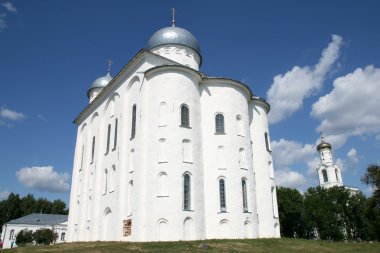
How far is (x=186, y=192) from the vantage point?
21.6 meters

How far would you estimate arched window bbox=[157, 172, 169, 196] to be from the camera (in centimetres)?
2097

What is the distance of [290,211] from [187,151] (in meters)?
26.1

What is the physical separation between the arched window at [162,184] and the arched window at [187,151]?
1874mm

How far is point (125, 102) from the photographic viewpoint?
26.6 metres

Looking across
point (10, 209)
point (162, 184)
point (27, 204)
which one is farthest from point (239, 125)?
point (27, 204)

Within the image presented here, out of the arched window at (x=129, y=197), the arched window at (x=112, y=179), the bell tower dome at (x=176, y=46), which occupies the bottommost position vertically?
the arched window at (x=129, y=197)

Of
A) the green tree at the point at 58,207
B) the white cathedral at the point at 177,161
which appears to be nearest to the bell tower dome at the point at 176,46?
the white cathedral at the point at 177,161

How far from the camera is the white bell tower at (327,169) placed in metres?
57.1

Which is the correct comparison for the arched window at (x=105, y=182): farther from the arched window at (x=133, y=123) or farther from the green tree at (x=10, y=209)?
the green tree at (x=10, y=209)

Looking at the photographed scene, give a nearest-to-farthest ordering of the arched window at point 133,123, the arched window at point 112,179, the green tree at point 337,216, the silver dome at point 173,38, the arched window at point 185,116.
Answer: the arched window at point 185,116 < the arched window at point 133,123 < the arched window at point 112,179 < the silver dome at point 173,38 < the green tree at point 337,216

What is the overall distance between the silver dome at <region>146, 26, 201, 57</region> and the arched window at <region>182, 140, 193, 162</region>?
37.0ft

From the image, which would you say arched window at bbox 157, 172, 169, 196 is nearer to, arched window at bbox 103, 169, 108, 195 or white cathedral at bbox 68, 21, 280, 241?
white cathedral at bbox 68, 21, 280, 241

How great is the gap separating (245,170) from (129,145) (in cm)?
872

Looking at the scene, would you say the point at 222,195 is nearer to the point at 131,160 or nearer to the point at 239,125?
the point at 239,125
